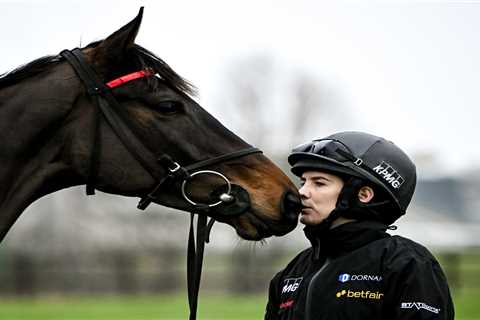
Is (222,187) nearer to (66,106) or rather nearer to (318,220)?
(318,220)

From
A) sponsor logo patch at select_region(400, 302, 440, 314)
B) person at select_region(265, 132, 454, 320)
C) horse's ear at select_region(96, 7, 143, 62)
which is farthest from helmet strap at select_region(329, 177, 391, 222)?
horse's ear at select_region(96, 7, 143, 62)

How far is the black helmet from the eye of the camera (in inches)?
134

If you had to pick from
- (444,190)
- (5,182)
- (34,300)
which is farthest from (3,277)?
(444,190)

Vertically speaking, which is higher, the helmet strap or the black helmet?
the black helmet

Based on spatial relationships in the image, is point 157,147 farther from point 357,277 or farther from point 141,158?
point 357,277

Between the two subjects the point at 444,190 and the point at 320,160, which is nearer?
the point at 320,160

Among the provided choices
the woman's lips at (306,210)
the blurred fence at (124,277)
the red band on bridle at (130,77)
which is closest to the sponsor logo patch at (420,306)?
the woman's lips at (306,210)

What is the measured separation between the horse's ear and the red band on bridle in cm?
9

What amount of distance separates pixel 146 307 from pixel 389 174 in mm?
14748

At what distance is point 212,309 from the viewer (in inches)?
655

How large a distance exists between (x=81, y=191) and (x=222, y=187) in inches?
1176

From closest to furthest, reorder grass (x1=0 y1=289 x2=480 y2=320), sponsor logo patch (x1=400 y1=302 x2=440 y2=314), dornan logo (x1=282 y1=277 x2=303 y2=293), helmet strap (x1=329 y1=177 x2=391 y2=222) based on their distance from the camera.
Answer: sponsor logo patch (x1=400 y1=302 x2=440 y2=314) → helmet strap (x1=329 y1=177 x2=391 y2=222) → dornan logo (x1=282 y1=277 x2=303 y2=293) → grass (x1=0 y1=289 x2=480 y2=320)

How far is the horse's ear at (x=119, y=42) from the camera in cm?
350

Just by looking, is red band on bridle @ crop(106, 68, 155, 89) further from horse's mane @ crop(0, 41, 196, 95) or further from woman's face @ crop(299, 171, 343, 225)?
woman's face @ crop(299, 171, 343, 225)
